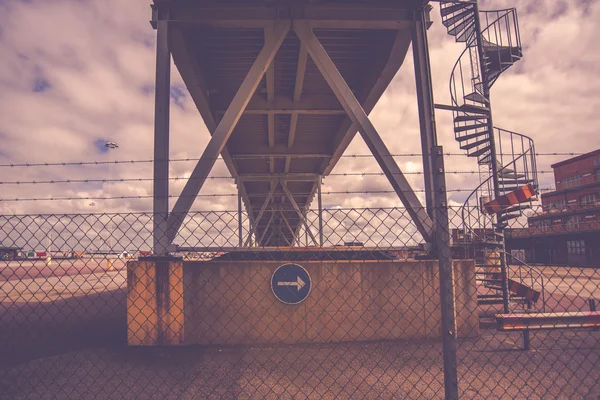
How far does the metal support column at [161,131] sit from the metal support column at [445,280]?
173 inches

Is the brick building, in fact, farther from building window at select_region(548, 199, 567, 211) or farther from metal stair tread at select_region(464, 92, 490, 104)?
metal stair tread at select_region(464, 92, 490, 104)

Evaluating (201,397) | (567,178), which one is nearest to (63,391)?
(201,397)

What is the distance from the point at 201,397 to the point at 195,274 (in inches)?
71.9

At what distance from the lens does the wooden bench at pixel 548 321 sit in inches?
108

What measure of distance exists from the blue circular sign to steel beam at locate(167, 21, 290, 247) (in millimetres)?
1762

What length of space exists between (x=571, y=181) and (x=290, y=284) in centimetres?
4395

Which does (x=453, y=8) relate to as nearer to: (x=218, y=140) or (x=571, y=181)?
(x=218, y=140)

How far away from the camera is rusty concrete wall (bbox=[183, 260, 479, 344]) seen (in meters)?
5.38

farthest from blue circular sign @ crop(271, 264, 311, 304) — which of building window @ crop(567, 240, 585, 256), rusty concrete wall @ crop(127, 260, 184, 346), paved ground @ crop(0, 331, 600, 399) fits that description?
building window @ crop(567, 240, 585, 256)

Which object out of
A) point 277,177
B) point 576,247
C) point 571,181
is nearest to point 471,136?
point 277,177

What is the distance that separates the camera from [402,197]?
21.1 ft

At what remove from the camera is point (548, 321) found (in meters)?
2.76

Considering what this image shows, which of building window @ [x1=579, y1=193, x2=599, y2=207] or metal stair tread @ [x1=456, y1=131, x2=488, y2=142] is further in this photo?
building window @ [x1=579, y1=193, x2=599, y2=207]

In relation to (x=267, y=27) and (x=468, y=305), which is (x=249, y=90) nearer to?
(x=267, y=27)
